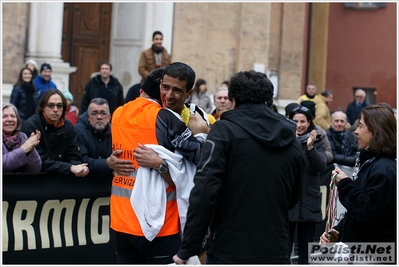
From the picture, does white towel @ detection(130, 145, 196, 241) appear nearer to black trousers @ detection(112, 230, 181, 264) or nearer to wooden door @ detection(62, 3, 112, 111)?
black trousers @ detection(112, 230, 181, 264)

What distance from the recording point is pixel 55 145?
7770 mm

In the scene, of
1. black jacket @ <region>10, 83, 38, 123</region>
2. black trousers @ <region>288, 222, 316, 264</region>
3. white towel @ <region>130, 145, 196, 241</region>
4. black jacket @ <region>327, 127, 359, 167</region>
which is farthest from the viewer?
black jacket @ <region>10, 83, 38, 123</region>

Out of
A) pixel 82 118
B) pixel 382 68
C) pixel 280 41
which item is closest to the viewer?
pixel 82 118

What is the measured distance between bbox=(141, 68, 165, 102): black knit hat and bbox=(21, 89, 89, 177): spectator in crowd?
266 cm

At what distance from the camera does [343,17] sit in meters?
28.2

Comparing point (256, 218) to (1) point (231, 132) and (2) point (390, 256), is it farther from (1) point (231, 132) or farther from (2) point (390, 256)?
(2) point (390, 256)

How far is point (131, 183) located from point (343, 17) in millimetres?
24384

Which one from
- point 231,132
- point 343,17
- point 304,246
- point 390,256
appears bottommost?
point 304,246

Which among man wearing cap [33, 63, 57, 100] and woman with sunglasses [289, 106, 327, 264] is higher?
man wearing cap [33, 63, 57, 100]

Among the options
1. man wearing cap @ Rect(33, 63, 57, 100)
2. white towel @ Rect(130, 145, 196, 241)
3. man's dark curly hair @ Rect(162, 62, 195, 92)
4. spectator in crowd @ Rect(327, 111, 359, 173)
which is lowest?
white towel @ Rect(130, 145, 196, 241)

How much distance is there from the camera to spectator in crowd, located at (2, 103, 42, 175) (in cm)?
707

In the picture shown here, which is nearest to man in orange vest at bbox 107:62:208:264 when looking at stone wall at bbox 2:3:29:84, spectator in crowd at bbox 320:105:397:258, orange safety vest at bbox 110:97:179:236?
orange safety vest at bbox 110:97:179:236

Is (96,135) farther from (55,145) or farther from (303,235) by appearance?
(303,235)

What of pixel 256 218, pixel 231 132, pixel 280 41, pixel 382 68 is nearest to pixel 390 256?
pixel 256 218
